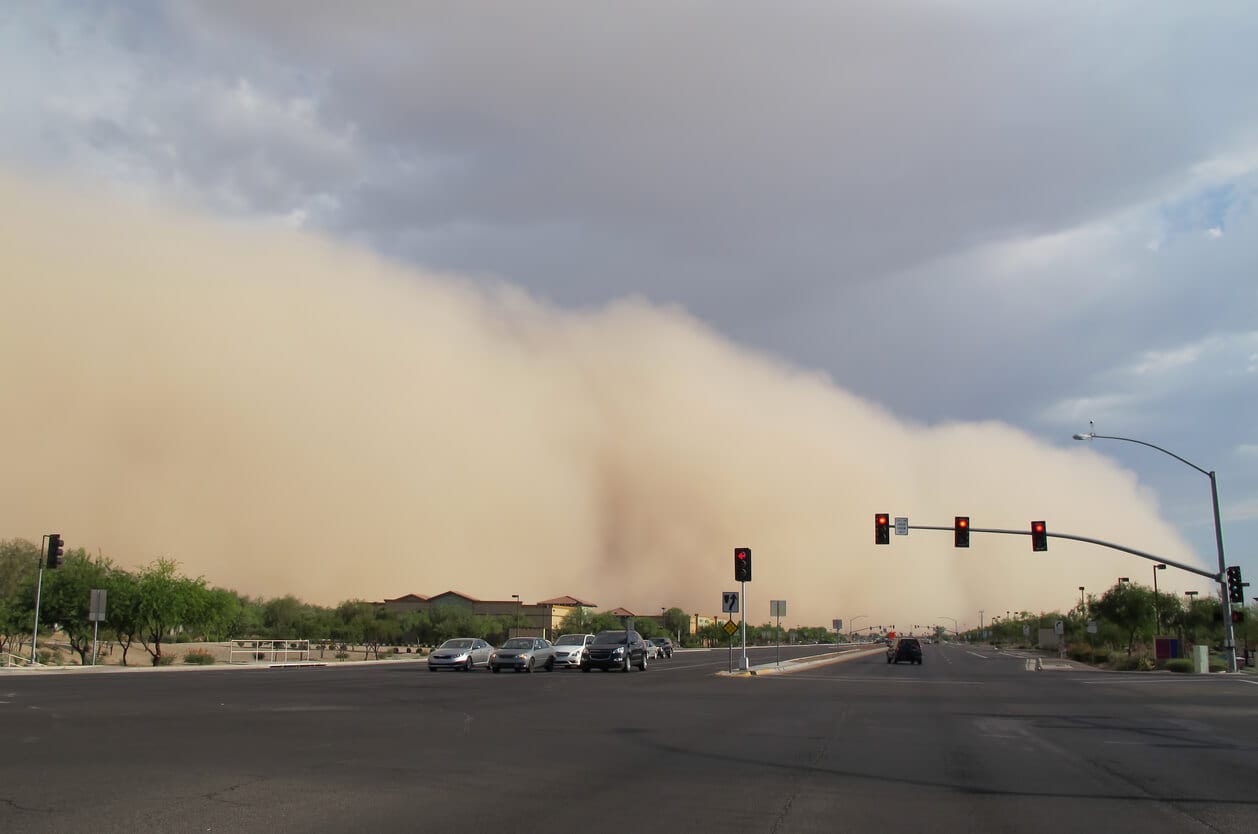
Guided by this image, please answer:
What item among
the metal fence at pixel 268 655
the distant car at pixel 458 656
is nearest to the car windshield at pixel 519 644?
the distant car at pixel 458 656

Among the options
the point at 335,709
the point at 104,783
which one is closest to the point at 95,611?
the point at 335,709

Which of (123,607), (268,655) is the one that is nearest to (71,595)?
(123,607)

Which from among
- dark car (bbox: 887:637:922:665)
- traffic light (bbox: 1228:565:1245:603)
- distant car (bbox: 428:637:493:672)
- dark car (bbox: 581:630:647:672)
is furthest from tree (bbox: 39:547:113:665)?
traffic light (bbox: 1228:565:1245:603)

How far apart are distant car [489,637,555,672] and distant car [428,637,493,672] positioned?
1.54 m

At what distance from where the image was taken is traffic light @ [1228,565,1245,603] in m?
45.7

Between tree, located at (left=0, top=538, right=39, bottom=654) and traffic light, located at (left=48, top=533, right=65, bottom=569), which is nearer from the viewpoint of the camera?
traffic light, located at (left=48, top=533, right=65, bottom=569)

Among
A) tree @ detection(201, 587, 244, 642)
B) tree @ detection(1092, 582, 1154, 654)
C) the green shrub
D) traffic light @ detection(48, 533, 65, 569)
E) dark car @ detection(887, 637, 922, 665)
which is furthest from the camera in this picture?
tree @ detection(1092, 582, 1154, 654)

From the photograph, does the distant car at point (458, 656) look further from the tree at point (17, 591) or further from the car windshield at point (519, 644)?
the tree at point (17, 591)

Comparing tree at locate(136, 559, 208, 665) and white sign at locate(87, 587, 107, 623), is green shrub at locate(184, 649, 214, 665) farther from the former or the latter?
white sign at locate(87, 587, 107, 623)

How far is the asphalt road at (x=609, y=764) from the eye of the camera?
9602mm

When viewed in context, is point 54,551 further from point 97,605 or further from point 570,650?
point 570,650

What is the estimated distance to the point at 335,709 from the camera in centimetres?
2123

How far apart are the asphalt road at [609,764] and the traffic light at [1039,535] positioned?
2025 cm

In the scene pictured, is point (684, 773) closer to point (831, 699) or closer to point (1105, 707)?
point (831, 699)
